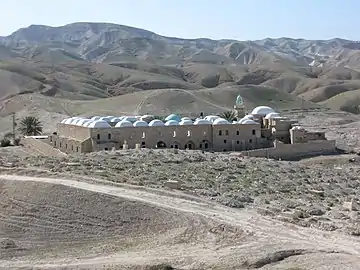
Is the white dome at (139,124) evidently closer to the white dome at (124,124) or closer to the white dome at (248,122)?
the white dome at (124,124)

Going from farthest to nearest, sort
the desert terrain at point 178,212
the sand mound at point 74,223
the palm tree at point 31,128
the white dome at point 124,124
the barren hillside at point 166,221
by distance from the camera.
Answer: the palm tree at point 31,128 → the white dome at point 124,124 → the sand mound at point 74,223 → the desert terrain at point 178,212 → the barren hillside at point 166,221

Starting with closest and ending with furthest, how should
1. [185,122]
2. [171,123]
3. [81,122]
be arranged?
[171,123], [185,122], [81,122]

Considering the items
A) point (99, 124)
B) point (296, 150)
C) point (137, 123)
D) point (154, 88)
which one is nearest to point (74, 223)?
point (99, 124)

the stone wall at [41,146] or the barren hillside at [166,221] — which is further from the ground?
the stone wall at [41,146]

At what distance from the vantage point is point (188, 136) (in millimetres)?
55438

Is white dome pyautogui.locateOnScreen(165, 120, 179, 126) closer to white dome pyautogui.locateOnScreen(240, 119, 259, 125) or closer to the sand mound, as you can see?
white dome pyautogui.locateOnScreen(240, 119, 259, 125)

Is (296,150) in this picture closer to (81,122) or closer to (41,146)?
(81,122)

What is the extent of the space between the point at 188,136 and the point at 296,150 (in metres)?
9.30

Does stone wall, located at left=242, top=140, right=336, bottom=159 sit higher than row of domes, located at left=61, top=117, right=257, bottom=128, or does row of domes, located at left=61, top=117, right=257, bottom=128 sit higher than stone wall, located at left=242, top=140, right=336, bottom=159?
row of domes, located at left=61, top=117, right=257, bottom=128

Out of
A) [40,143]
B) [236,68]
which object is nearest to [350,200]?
[40,143]

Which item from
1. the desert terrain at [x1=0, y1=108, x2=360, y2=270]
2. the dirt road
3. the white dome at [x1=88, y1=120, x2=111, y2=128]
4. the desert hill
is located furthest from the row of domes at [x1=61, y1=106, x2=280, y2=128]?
the desert hill

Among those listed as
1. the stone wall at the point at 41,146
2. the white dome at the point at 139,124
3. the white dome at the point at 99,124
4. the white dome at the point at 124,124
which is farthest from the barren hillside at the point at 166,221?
the stone wall at the point at 41,146

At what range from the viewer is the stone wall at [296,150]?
5297cm

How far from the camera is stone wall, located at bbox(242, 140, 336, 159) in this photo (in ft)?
174
